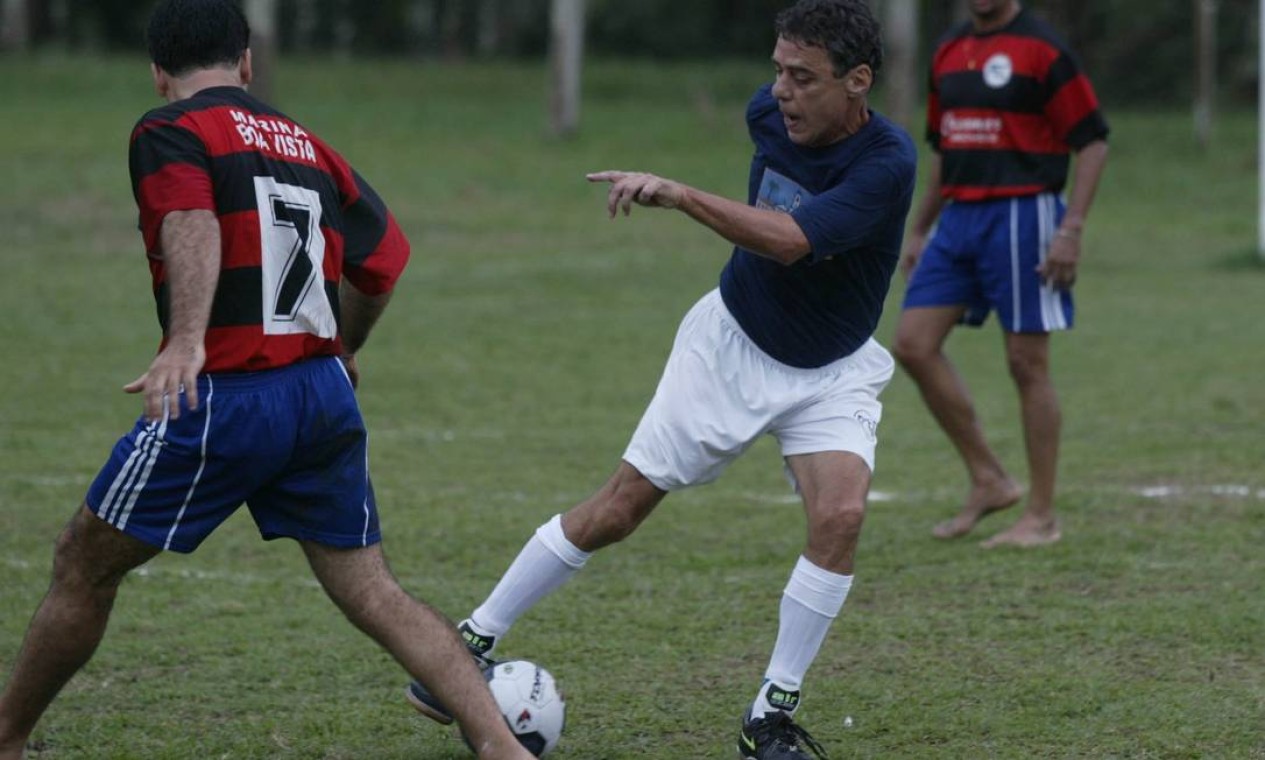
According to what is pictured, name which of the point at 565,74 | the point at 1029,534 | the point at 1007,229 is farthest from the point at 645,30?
the point at 1029,534

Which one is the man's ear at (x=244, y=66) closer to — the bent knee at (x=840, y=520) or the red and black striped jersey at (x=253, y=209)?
the red and black striped jersey at (x=253, y=209)

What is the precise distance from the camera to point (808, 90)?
4.91 meters

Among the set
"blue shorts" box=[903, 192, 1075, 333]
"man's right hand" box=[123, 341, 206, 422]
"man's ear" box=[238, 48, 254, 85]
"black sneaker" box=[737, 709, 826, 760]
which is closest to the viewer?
"man's right hand" box=[123, 341, 206, 422]

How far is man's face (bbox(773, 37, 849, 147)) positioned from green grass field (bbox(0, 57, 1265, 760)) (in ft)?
5.63

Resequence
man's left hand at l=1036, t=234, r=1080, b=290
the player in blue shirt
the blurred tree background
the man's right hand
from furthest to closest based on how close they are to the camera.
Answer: the blurred tree background
man's left hand at l=1036, t=234, r=1080, b=290
the player in blue shirt
the man's right hand

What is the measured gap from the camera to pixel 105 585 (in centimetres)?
445

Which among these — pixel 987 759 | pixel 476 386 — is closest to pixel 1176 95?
pixel 476 386

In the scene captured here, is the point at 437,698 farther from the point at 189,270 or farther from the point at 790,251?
the point at 790,251

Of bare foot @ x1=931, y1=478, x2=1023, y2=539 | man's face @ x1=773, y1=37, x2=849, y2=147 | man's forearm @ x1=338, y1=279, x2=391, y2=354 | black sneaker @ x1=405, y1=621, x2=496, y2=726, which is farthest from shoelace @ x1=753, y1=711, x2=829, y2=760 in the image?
bare foot @ x1=931, y1=478, x2=1023, y2=539

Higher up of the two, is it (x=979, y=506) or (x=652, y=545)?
(x=979, y=506)

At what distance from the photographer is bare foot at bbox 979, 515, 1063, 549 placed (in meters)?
7.32

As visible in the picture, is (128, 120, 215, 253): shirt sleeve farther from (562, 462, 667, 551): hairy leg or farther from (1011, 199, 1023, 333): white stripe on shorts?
(1011, 199, 1023, 333): white stripe on shorts

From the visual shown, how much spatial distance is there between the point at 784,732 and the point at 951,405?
2.99 metres

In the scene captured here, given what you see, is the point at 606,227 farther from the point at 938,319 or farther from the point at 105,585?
the point at 105,585
